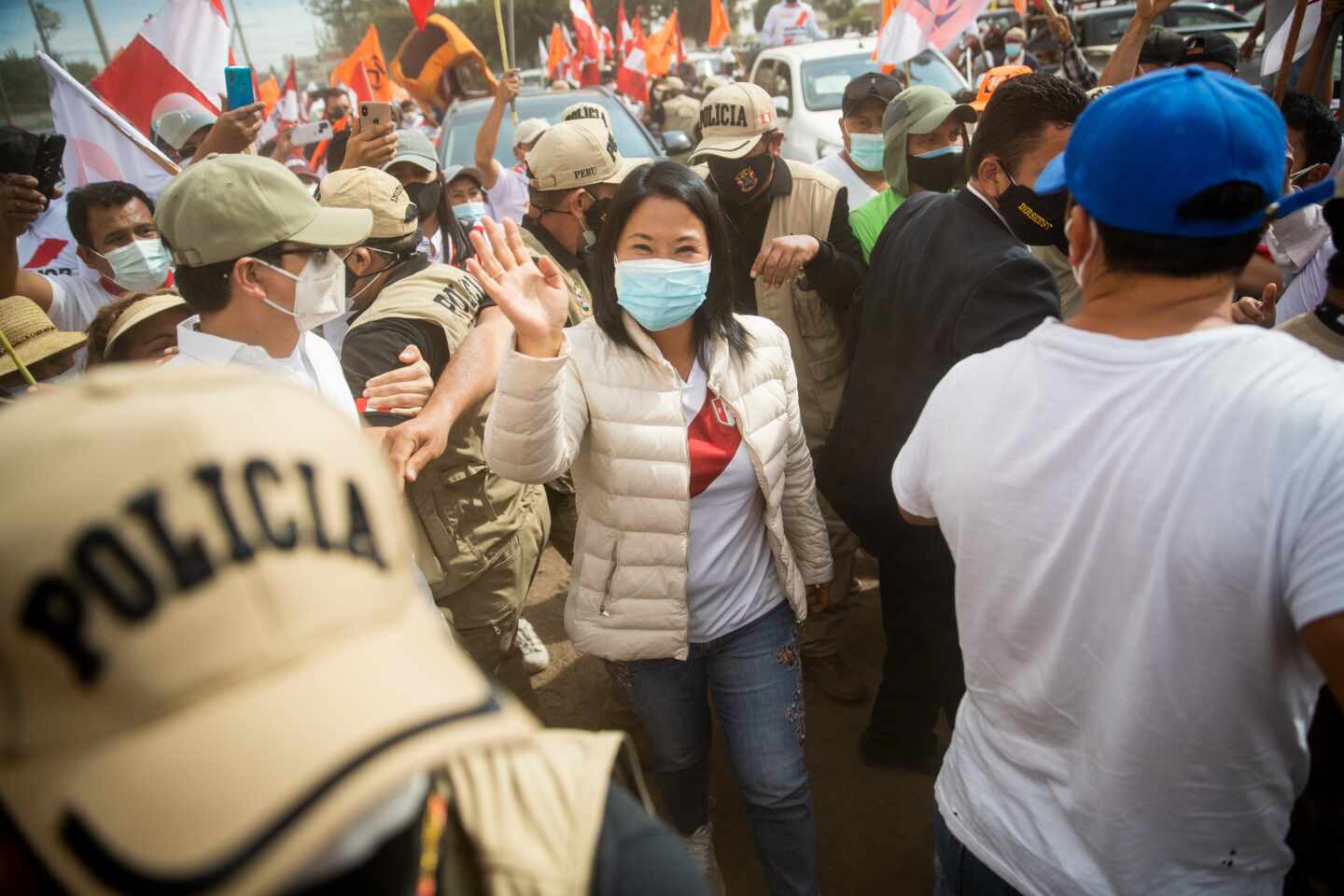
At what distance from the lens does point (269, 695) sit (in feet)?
1.96

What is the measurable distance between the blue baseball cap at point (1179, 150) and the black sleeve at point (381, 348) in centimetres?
168

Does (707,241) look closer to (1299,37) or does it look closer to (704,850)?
(704,850)

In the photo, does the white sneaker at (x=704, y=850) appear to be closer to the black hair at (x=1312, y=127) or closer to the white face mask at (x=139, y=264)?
the white face mask at (x=139, y=264)

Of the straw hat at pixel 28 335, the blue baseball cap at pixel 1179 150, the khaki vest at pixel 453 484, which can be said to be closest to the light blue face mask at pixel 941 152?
the khaki vest at pixel 453 484

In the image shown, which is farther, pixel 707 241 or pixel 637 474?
pixel 707 241

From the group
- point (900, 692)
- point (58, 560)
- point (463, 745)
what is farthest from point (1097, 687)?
point (900, 692)

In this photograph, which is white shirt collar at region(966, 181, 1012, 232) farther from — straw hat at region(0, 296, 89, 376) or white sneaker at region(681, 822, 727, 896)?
straw hat at region(0, 296, 89, 376)

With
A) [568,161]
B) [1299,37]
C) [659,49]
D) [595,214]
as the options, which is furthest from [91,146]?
[659,49]

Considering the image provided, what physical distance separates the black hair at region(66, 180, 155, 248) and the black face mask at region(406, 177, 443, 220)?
3.52 ft

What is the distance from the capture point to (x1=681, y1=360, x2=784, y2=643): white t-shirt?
84.3 inches

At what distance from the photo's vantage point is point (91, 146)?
3.74 m

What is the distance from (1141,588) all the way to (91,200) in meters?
3.85

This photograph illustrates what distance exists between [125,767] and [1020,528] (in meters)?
1.14

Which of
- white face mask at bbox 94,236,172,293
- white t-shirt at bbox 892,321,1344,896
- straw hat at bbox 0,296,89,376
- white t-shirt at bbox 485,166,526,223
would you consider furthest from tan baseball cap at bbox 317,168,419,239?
white t-shirt at bbox 485,166,526,223
